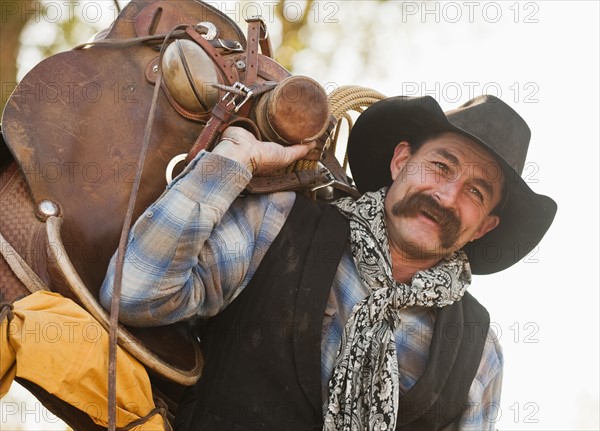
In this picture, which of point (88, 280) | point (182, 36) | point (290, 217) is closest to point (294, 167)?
point (290, 217)

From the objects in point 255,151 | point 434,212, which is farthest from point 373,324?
point 255,151

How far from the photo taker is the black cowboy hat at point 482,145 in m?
3.44

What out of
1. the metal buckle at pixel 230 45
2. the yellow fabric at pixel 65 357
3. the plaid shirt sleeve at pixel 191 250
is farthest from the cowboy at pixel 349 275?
the metal buckle at pixel 230 45

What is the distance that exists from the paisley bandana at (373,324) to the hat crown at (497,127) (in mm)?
382

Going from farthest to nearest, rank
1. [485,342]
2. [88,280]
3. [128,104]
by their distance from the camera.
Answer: [485,342], [128,104], [88,280]

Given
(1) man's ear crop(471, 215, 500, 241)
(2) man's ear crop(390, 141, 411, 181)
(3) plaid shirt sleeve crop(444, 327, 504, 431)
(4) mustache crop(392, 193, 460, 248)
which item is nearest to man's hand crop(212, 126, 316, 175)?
(4) mustache crop(392, 193, 460, 248)

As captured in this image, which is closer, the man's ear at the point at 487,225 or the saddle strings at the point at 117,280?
the saddle strings at the point at 117,280

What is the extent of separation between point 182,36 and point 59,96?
15.8 inches

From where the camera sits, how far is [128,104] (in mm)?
3111

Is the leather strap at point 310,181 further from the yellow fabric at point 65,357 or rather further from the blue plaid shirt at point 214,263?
the yellow fabric at point 65,357

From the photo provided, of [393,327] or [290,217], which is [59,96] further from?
[393,327]

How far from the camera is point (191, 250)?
2.87 meters

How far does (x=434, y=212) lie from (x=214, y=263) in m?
0.76

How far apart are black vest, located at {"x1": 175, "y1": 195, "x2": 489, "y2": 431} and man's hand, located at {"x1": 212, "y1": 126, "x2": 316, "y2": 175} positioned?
0.18 metres
